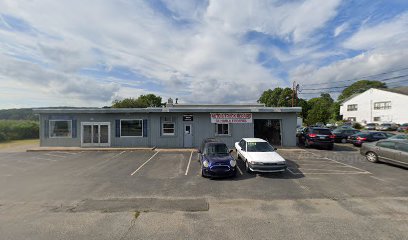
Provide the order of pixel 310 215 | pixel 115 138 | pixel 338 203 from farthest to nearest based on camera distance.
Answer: pixel 115 138 → pixel 338 203 → pixel 310 215

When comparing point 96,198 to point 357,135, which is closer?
point 96,198

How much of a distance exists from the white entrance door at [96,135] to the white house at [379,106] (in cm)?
5374

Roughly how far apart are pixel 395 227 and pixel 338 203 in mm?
1568

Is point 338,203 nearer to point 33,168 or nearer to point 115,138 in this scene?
point 33,168

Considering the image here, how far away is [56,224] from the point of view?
17.5ft

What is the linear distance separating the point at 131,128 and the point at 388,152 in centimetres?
1796

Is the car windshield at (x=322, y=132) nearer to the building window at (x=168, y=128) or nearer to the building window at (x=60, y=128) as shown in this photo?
the building window at (x=168, y=128)

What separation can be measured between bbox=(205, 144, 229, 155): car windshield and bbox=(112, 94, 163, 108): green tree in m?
48.4

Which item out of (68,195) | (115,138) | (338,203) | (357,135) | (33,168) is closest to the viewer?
(338,203)

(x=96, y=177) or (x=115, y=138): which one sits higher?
(x=115, y=138)

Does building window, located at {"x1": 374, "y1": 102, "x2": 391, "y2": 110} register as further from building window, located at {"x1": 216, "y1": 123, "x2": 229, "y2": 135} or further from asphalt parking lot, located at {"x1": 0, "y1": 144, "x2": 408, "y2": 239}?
building window, located at {"x1": 216, "y1": 123, "x2": 229, "y2": 135}

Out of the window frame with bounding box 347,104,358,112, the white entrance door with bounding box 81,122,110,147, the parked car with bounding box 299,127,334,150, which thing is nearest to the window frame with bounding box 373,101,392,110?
the window frame with bounding box 347,104,358,112

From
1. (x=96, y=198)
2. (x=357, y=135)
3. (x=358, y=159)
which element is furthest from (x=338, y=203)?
(x=357, y=135)

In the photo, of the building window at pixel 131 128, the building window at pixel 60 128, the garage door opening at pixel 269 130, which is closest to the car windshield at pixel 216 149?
the building window at pixel 131 128
